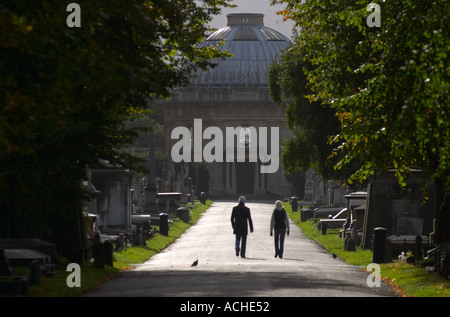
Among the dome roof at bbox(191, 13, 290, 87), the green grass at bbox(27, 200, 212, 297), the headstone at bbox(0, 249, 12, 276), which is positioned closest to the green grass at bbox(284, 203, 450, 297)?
the green grass at bbox(27, 200, 212, 297)

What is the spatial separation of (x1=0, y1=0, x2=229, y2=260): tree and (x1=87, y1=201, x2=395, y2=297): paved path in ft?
7.62

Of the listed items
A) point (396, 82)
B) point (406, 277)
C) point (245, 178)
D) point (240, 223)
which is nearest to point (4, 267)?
point (396, 82)

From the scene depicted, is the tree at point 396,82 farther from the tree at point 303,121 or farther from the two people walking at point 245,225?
the tree at point 303,121

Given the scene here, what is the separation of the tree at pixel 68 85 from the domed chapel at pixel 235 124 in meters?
84.5

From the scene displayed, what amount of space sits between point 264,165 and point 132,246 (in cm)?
8168

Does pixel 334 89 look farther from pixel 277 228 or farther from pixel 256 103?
pixel 256 103

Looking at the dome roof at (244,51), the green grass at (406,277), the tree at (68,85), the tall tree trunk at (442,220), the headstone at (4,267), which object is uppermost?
the dome roof at (244,51)

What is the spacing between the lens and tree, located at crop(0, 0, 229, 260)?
527 inches

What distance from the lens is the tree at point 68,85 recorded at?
13.4m

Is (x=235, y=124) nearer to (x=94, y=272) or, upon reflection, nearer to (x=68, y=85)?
(x=94, y=272)

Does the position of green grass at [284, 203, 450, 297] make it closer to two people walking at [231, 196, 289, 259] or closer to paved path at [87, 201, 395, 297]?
paved path at [87, 201, 395, 297]

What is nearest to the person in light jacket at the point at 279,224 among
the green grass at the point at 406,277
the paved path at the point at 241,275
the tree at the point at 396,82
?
the paved path at the point at 241,275

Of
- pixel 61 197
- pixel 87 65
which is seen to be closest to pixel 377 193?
pixel 61 197

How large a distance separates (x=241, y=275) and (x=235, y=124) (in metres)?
99.3
